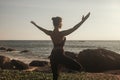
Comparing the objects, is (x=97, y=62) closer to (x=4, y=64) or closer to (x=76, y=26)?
(x=4, y=64)

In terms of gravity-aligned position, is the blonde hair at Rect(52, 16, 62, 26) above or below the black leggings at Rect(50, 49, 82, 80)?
above

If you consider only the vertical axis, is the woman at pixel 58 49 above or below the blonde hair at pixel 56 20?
below

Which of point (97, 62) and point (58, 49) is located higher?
point (58, 49)

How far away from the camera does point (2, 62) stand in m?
33.8

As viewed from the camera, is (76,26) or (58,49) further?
(58,49)

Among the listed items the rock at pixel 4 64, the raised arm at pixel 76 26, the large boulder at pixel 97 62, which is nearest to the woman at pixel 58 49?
the raised arm at pixel 76 26

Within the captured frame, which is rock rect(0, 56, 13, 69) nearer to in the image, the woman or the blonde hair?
the woman

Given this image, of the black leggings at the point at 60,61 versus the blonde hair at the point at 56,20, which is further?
the blonde hair at the point at 56,20

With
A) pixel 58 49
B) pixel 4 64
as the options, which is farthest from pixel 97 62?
pixel 58 49

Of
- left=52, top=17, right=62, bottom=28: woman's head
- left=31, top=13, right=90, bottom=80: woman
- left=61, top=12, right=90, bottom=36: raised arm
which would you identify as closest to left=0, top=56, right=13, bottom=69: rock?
left=31, top=13, right=90, bottom=80: woman

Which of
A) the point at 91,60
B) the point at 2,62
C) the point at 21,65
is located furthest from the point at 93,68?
the point at 2,62

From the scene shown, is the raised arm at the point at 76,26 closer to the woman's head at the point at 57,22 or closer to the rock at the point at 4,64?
the woman's head at the point at 57,22

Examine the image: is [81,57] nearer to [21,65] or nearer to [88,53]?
[88,53]

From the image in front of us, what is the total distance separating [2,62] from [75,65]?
25056mm
